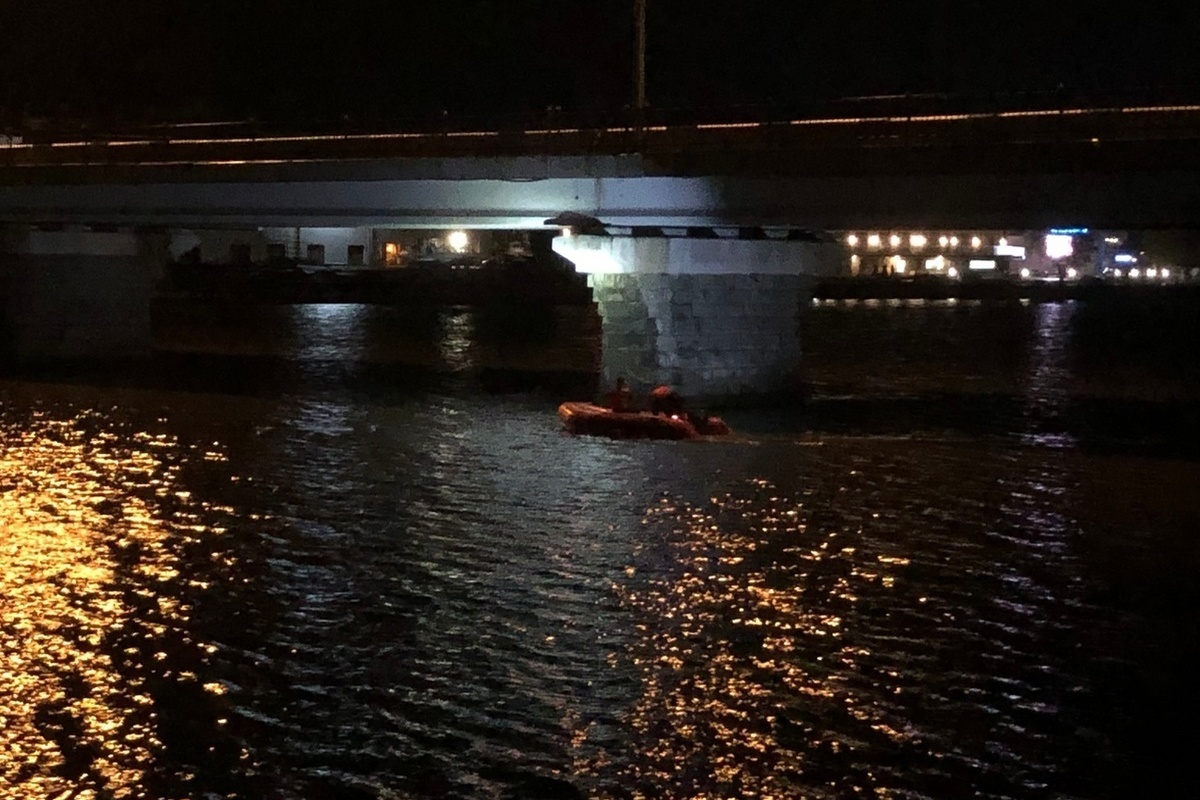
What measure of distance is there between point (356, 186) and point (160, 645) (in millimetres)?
29290

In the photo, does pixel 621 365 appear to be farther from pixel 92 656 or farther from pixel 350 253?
pixel 350 253

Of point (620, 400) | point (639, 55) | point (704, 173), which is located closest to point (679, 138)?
point (704, 173)

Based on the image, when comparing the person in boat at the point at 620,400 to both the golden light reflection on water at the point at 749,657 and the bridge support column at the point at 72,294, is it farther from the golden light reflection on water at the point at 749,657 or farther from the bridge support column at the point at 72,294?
the bridge support column at the point at 72,294

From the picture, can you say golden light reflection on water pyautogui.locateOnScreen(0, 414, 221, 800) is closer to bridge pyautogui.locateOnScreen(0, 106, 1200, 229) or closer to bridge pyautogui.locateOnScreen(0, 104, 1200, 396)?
bridge pyautogui.locateOnScreen(0, 104, 1200, 396)

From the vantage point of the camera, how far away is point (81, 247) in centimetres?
6144

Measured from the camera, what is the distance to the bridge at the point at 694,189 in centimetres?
3331

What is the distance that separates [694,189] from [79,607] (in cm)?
2364

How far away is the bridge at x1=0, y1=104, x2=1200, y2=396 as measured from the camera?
33312mm

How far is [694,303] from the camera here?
3994cm

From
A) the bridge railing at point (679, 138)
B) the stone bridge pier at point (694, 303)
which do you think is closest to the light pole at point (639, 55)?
the bridge railing at point (679, 138)

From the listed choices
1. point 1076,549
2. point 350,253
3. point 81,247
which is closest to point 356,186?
point 81,247

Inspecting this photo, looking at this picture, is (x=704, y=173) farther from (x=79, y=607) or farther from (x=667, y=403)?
(x=79, y=607)

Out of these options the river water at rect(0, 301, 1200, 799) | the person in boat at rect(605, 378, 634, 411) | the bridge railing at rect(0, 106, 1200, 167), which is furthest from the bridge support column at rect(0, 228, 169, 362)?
the person in boat at rect(605, 378, 634, 411)

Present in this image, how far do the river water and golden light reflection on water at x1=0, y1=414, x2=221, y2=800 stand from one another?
6 centimetres
